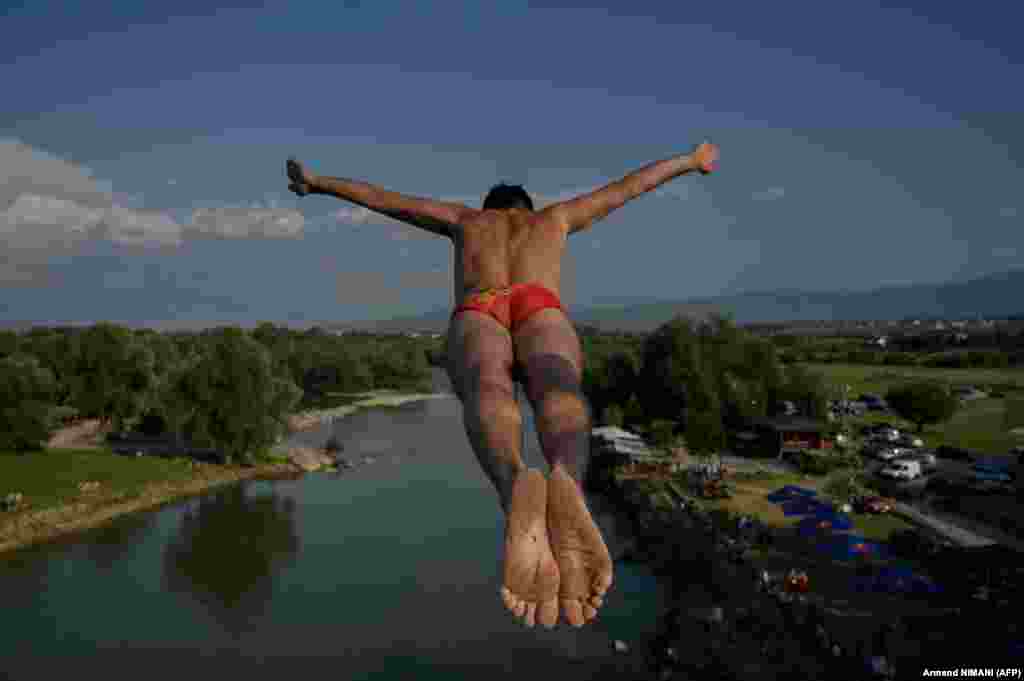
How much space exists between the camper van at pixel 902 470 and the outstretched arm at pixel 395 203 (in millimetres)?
29760

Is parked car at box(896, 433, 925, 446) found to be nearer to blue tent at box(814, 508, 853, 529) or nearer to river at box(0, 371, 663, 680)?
blue tent at box(814, 508, 853, 529)

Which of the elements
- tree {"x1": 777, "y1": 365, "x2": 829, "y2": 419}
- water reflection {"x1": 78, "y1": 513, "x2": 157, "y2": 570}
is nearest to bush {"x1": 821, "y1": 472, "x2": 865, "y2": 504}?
tree {"x1": 777, "y1": 365, "x2": 829, "y2": 419}

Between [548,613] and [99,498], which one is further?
[99,498]

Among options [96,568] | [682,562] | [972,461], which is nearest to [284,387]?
[96,568]

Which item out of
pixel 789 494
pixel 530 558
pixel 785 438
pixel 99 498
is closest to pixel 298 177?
pixel 530 558

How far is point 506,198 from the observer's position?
3.91 meters

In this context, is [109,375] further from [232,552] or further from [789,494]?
[789,494]

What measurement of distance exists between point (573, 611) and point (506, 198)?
208 centimetres

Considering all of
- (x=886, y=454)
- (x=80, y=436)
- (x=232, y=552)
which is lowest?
(x=232, y=552)

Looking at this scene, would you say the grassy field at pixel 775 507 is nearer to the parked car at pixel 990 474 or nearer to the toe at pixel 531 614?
the parked car at pixel 990 474

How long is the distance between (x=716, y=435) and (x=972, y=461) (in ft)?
34.4

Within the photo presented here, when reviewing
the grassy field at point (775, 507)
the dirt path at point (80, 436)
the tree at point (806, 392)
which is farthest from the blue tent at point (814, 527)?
the dirt path at point (80, 436)

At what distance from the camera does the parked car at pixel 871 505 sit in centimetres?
2472

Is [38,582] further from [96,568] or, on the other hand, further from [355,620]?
[355,620]
